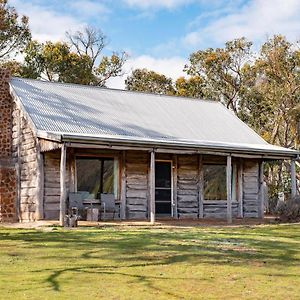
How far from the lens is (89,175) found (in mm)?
19328

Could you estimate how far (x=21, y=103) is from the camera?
1956 cm

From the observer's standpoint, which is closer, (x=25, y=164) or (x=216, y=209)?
(x=25, y=164)

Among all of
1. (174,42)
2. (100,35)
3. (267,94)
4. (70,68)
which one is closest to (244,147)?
(267,94)

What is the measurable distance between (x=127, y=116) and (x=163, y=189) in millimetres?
3024

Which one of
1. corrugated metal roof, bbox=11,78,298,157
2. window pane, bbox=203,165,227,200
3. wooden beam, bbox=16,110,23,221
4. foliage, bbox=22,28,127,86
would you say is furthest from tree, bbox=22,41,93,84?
window pane, bbox=203,165,227,200

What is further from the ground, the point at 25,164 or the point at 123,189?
the point at 25,164

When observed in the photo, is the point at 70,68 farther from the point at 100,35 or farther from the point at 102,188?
the point at 102,188

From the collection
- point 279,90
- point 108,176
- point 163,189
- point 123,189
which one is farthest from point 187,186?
point 279,90

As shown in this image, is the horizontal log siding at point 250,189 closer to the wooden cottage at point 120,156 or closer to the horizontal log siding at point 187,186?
the wooden cottage at point 120,156

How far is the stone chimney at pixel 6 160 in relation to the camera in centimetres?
2014

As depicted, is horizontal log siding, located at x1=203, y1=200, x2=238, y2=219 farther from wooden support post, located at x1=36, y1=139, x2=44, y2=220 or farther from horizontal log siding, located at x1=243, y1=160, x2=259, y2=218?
wooden support post, located at x1=36, y1=139, x2=44, y2=220

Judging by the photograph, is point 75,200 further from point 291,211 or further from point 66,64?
point 66,64

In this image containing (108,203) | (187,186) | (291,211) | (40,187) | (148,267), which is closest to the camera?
(148,267)

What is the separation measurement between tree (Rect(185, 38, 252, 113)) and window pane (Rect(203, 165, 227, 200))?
17920 mm
